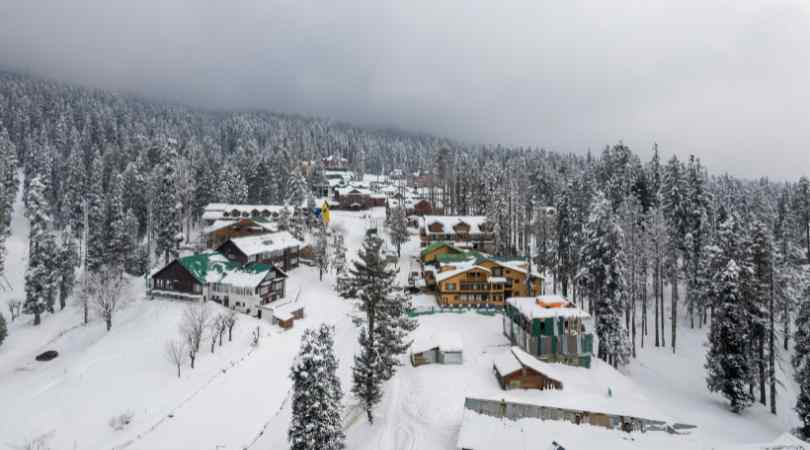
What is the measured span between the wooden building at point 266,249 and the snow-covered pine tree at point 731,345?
56.3 m

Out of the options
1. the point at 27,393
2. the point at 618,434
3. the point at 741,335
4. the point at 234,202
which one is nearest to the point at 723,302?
the point at 741,335

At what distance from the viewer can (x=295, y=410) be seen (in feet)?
80.9

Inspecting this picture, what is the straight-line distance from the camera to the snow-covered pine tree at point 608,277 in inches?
1644

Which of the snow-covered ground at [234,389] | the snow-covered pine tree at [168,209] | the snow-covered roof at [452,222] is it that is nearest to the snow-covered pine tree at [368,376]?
the snow-covered ground at [234,389]

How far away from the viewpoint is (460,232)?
3413 inches

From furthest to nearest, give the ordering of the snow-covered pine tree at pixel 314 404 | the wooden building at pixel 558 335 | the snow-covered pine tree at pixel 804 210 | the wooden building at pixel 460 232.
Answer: the wooden building at pixel 460 232 → the snow-covered pine tree at pixel 804 210 → the wooden building at pixel 558 335 → the snow-covered pine tree at pixel 314 404

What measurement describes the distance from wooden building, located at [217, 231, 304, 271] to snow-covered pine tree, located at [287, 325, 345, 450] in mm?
43000

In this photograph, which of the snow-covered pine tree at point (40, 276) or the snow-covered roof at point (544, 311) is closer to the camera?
the snow-covered roof at point (544, 311)

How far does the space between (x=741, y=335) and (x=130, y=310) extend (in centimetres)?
6450

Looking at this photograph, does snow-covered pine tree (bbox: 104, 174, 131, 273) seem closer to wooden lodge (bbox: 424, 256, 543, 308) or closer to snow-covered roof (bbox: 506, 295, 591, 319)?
wooden lodge (bbox: 424, 256, 543, 308)

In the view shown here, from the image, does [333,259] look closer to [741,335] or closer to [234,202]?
[234,202]

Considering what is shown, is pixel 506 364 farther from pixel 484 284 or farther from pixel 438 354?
pixel 484 284

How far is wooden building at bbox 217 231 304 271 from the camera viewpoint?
6475cm

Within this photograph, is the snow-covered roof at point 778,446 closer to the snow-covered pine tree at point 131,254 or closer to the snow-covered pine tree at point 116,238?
the snow-covered pine tree at point 116,238
